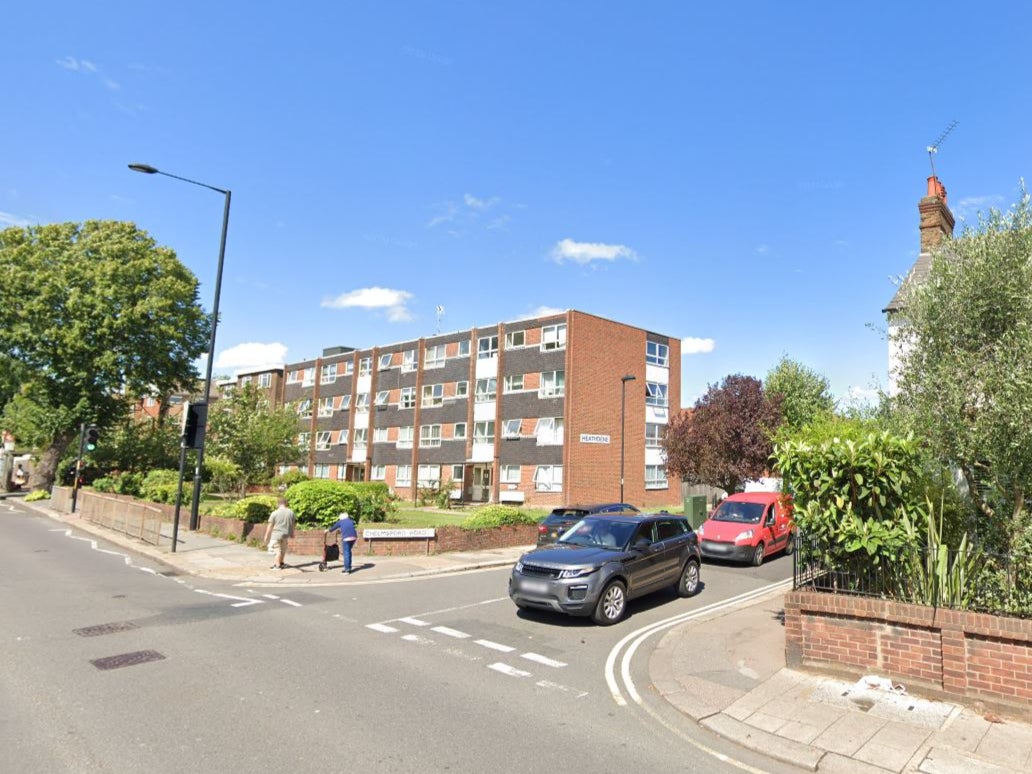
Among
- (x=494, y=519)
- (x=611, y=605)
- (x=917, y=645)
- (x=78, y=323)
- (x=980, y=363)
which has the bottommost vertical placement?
(x=611, y=605)

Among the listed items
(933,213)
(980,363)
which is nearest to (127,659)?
(980,363)

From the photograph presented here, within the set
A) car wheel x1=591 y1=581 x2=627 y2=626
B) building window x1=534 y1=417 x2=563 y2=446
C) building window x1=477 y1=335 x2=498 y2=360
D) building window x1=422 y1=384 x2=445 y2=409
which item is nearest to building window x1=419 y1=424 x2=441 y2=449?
building window x1=422 y1=384 x2=445 y2=409

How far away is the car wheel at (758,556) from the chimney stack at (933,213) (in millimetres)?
8491

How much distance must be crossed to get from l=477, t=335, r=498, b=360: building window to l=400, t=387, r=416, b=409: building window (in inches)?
271

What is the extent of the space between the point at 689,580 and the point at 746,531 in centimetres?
479

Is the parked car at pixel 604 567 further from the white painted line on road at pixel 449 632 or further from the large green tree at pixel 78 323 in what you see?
the large green tree at pixel 78 323

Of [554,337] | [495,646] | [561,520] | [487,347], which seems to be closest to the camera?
[495,646]

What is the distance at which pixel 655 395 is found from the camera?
42.4 metres

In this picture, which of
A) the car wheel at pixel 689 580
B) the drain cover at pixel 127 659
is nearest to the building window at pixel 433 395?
the car wheel at pixel 689 580

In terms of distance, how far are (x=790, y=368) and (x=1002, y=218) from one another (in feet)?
104

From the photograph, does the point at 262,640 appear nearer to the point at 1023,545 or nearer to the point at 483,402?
the point at 1023,545

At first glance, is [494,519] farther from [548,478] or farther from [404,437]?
[404,437]

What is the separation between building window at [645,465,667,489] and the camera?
41.0m

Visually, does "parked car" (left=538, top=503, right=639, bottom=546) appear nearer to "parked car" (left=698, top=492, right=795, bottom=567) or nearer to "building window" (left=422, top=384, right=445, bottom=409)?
"parked car" (left=698, top=492, right=795, bottom=567)
